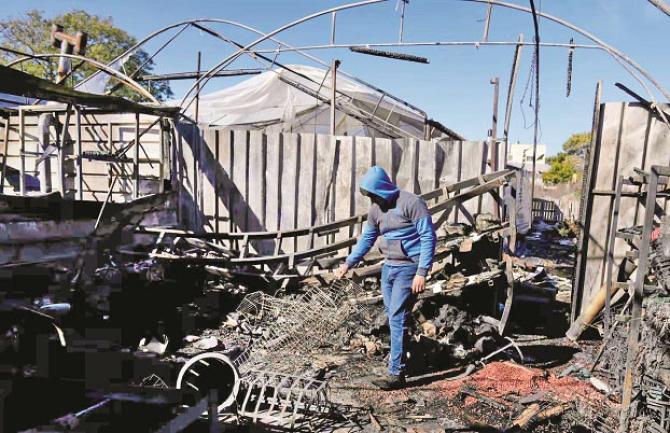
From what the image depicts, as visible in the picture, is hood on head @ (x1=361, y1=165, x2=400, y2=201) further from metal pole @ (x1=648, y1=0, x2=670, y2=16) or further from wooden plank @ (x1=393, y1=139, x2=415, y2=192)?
metal pole @ (x1=648, y1=0, x2=670, y2=16)

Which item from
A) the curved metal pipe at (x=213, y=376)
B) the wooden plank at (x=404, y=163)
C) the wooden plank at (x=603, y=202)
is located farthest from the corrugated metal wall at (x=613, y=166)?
the curved metal pipe at (x=213, y=376)

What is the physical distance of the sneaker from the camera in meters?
4.55

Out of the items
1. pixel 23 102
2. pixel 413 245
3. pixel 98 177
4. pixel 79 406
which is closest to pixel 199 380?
pixel 79 406

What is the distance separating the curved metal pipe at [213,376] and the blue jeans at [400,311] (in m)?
1.62

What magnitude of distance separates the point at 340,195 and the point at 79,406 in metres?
4.91

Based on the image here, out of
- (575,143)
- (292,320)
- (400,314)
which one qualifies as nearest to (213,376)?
(292,320)

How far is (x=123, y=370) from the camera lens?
3.39 metres

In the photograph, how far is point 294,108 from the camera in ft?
48.6

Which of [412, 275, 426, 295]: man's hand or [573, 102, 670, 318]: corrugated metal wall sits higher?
[573, 102, 670, 318]: corrugated metal wall

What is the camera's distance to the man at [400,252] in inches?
181

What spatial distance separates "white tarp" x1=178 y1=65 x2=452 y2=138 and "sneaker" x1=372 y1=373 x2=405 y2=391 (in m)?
11.0

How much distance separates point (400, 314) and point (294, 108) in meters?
11.2

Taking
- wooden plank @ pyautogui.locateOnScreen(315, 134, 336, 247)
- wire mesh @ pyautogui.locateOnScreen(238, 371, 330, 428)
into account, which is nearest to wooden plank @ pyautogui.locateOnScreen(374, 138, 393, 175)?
wooden plank @ pyautogui.locateOnScreen(315, 134, 336, 247)

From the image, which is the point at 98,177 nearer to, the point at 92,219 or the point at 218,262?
the point at 92,219
